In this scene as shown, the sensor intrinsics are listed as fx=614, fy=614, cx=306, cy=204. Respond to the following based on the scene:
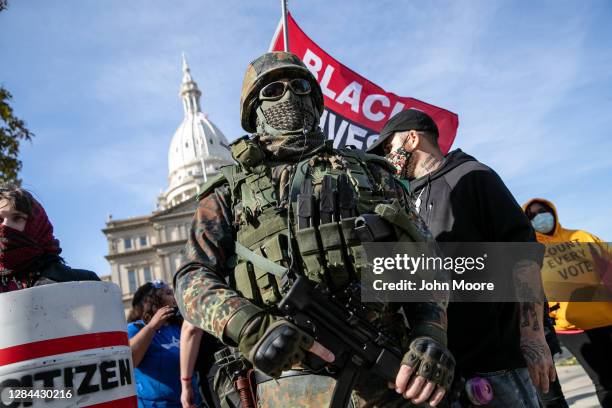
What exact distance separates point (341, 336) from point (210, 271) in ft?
2.09

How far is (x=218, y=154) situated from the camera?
99.4m

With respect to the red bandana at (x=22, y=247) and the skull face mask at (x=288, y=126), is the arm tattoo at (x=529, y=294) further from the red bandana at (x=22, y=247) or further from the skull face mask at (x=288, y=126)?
the red bandana at (x=22, y=247)

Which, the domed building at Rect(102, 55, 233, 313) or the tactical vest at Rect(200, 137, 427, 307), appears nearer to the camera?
the tactical vest at Rect(200, 137, 427, 307)

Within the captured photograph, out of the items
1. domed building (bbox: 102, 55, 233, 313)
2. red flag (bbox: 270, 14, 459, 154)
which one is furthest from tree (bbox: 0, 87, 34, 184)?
domed building (bbox: 102, 55, 233, 313)

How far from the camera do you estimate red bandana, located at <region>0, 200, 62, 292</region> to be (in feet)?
10.0

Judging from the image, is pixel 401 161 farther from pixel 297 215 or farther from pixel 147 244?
pixel 147 244

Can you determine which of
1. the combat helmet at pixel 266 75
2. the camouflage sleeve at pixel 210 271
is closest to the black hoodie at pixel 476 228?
the combat helmet at pixel 266 75

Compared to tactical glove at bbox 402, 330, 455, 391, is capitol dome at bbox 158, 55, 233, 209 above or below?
above

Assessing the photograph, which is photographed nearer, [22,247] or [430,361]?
[430,361]

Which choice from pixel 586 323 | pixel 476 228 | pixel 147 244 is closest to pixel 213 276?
pixel 476 228

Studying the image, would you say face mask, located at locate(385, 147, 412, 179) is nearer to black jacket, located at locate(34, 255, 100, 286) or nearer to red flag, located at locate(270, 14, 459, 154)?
black jacket, located at locate(34, 255, 100, 286)

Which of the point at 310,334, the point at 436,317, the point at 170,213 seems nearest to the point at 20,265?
the point at 310,334

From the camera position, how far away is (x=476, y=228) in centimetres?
347

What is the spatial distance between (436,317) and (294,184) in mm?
793
